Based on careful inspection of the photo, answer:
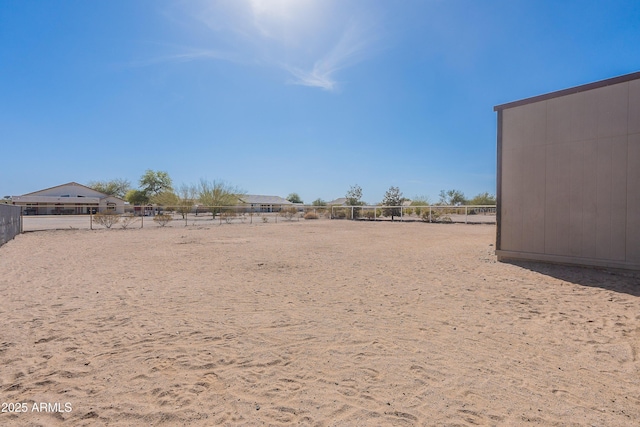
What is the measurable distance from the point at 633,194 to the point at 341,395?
7.68 metres

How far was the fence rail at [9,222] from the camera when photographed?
11837mm

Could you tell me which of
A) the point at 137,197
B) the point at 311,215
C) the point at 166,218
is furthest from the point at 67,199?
the point at 311,215

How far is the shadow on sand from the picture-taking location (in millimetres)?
5758

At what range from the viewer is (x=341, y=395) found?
8.38 ft

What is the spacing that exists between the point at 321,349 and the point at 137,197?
245 ft

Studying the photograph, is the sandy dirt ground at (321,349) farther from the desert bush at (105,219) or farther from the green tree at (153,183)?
the green tree at (153,183)

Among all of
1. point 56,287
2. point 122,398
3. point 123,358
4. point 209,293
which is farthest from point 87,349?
point 56,287

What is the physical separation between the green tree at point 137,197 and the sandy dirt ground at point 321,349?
6749 cm

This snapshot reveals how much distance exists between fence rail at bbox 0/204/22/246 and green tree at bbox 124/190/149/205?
54786 millimetres

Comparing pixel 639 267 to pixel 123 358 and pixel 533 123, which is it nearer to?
pixel 533 123

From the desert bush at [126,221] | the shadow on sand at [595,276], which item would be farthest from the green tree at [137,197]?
the shadow on sand at [595,276]

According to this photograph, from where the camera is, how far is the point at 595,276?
6.54 meters

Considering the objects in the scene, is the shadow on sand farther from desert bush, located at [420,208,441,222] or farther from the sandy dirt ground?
desert bush, located at [420,208,441,222]

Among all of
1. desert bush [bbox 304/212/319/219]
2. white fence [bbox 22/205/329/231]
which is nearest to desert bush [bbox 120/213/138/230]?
white fence [bbox 22/205/329/231]
